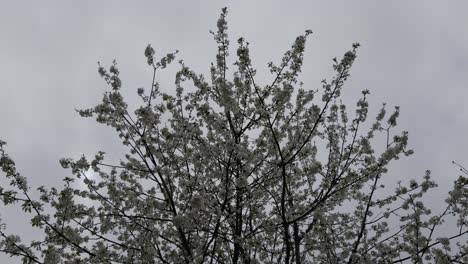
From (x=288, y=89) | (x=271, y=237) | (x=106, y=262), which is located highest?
(x=288, y=89)

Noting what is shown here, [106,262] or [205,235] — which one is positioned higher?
[205,235]

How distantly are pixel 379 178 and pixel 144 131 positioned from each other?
465 centimetres

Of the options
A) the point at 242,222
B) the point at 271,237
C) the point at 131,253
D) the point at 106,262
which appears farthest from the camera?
the point at 271,237

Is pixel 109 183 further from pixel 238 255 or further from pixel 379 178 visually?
pixel 379 178

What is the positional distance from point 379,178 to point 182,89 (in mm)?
4319

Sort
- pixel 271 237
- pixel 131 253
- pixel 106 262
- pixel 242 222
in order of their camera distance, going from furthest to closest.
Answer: pixel 271 237
pixel 242 222
pixel 131 253
pixel 106 262

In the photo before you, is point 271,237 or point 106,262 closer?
point 106,262

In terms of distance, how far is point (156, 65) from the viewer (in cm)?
756

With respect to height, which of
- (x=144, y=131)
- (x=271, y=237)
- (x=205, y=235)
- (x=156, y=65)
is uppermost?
(x=156, y=65)

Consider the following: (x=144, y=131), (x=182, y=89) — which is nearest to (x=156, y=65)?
(x=182, y=89)

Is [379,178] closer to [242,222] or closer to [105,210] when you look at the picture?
[242,222]

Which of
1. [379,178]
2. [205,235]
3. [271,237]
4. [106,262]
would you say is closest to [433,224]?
[379,178]

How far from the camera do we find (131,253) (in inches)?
285

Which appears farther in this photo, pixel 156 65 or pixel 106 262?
pixel 156 65
